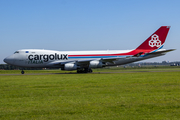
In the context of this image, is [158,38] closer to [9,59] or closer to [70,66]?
[70,66]

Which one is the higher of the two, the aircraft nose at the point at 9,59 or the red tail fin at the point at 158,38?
the red tail fin at the point at 158,38

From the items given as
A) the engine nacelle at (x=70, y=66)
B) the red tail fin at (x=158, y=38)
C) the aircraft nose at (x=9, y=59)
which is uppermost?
the red tail fin at (x=158, y=38)

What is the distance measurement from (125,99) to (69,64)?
25633 millimetres

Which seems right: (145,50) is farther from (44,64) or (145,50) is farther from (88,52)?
(44,64)

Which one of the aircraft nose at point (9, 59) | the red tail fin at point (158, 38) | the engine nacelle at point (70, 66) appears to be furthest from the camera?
the red tail fin at point (158, 38)

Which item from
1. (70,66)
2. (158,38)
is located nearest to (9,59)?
(70,66)

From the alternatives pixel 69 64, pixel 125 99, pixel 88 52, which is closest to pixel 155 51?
pixel 88 52

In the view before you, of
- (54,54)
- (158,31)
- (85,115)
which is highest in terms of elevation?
(158,31)

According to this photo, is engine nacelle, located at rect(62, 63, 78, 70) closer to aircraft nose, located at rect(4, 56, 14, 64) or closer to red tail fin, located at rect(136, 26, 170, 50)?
aircraft nose, located at rect(4, 56, 14, 64)

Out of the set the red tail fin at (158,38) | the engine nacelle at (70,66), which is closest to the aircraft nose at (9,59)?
the engine nacelle at (70,66)

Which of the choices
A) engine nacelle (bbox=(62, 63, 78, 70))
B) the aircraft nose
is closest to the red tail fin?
engine nacelle (bbox=(62, 63, 78, 70))

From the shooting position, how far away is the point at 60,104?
848 cm

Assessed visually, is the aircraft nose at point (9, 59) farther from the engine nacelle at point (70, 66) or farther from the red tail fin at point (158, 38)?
the red tail fin at point (158, 38)

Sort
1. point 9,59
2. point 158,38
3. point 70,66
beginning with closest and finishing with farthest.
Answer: point 70,66 < point 9,59 < point 158,38
